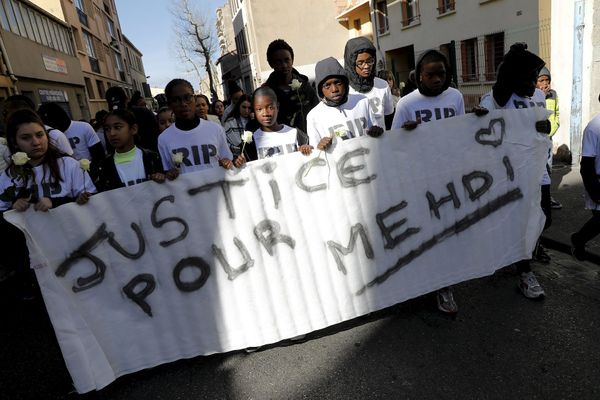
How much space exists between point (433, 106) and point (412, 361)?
70.7 inches

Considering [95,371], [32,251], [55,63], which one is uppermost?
[55,63]

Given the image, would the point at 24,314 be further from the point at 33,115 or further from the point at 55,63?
the point at 55,63

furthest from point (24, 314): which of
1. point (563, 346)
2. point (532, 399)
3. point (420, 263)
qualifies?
point (563, 346)

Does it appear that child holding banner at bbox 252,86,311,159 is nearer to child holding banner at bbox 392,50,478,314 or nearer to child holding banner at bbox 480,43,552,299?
child holding banner at bbox 392,50,478,314

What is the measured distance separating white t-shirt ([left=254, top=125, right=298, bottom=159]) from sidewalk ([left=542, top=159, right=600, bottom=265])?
8.97 ft

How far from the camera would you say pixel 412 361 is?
2.51 meters

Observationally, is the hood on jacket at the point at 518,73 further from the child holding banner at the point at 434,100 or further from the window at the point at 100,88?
the window at the point at 100,88

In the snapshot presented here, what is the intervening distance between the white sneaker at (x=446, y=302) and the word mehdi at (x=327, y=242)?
0.39 meters

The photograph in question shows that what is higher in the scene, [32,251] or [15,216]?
[15,216]

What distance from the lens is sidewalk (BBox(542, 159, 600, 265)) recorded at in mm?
3833

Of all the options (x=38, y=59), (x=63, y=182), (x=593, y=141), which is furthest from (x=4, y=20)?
(x=593, y=141)

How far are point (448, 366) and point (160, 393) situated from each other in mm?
1744

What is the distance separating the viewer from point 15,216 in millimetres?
2207

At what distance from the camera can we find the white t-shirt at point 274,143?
323 centimetres
